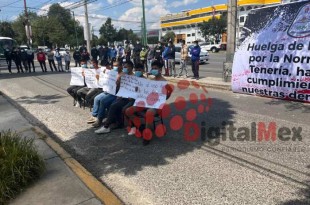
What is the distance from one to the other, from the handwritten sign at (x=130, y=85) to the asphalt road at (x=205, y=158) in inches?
31.8

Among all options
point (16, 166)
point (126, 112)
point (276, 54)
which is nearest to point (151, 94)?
point (126, 112)

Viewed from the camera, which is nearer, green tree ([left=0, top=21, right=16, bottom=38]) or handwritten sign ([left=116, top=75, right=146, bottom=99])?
handwritten sign ([left=116, top=75, right=146, bottom=99])

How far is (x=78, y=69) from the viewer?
8.22 m

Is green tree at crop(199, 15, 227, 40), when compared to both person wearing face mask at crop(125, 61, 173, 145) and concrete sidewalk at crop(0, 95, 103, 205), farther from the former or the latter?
concrete sidewalk at crop(0, 95, 103, 205)

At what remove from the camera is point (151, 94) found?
5.50 meters

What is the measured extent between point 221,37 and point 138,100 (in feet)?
184

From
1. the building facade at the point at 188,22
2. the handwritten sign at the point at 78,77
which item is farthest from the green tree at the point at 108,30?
the handwritten sign at the point at 78,77

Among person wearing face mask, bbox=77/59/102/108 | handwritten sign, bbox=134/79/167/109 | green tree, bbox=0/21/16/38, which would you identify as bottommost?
person wearing face mask, bbox=77/59/102/108

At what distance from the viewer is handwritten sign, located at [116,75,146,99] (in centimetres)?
571

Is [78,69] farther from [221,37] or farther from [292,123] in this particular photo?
[221,37]

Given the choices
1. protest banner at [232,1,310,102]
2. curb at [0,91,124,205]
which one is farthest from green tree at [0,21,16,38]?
curb at [0,91,124,205]

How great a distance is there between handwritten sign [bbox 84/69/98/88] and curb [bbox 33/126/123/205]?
2.49 meters

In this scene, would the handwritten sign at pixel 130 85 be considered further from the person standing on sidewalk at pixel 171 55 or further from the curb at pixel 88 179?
the person standing on sidewalk at pixel 171 55

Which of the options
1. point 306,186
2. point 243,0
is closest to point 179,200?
point 306,186
